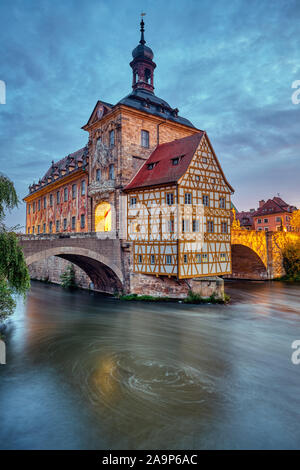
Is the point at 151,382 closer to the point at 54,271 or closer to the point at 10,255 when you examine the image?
the point at 10,255

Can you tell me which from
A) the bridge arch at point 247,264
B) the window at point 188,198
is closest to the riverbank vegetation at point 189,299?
the window at point 188,198

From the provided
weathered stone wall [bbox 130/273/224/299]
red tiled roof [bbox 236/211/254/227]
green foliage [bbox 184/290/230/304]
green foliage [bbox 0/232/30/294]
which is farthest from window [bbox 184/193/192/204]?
red tiled roof [bbox 236/211/254/227]

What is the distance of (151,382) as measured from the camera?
8367 millimetres

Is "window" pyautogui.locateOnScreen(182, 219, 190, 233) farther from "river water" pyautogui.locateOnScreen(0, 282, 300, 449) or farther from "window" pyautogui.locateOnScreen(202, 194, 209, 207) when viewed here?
"river water" pyautogui.locateOnScreen(0, 282, 300, 449)

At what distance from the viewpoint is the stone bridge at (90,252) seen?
17.2 meters

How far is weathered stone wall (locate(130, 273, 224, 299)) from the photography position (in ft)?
61.9

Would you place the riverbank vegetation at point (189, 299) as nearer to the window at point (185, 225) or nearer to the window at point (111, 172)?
the window at point (185, 225)

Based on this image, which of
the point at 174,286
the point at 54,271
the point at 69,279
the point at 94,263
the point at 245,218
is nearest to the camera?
the point at 174,286

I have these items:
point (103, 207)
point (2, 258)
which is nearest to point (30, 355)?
point (2, 258)

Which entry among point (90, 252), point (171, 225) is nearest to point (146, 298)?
point (90, 252)

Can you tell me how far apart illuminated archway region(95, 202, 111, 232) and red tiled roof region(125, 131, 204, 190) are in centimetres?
405

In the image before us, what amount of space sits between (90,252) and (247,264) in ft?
65.6

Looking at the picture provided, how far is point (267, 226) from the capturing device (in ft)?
167

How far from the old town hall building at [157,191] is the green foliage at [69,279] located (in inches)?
206
